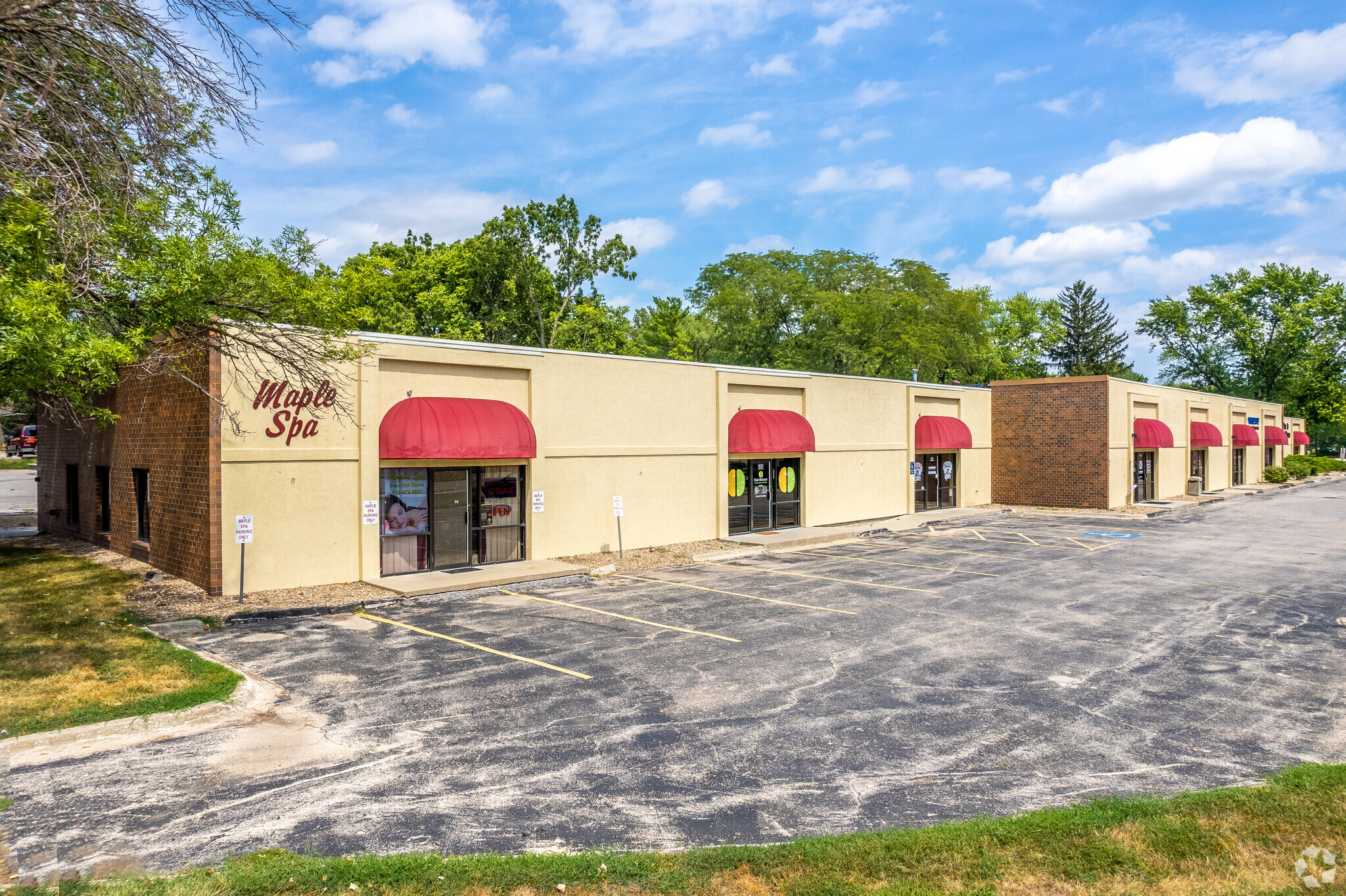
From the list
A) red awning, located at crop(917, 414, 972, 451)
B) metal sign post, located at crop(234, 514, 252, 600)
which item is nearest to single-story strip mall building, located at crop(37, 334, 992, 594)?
metal sign post, located at crop(234, 514, 252, 600)

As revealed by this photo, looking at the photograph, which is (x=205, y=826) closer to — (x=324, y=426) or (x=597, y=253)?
(x=324, y=426)

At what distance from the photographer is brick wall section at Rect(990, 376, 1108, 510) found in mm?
36812

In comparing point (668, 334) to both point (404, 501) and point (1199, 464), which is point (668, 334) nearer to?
point (1199, 464)

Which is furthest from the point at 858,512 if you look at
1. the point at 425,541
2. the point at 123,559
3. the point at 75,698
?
the point at 75,698

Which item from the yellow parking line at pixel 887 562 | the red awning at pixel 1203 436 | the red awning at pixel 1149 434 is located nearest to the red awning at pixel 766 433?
the yellow parking line at pixel 887 562

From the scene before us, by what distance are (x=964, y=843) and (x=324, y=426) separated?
14.8 meters

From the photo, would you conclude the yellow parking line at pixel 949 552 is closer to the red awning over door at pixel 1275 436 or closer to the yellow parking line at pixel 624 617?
the yellow parking line at pixel 624 617

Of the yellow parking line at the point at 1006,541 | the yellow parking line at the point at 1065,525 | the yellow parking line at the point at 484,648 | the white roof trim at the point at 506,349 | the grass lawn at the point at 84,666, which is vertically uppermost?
the white roof trim at the point at 506,349

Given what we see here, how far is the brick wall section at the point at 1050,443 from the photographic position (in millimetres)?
36812

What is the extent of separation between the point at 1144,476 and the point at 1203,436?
890 cm

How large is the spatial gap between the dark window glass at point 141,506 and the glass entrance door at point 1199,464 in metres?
53.7

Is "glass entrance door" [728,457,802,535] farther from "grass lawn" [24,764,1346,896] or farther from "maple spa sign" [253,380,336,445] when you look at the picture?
"grass lawn" [24,764,1346,896]

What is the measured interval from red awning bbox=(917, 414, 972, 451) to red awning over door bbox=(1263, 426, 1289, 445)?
40962 mm

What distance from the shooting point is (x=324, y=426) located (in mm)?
16781
